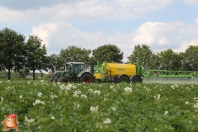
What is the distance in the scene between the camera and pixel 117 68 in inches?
1271

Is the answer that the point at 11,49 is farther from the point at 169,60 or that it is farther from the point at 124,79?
the point at 169,60

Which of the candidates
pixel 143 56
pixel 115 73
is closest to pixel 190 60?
pixel 143 56

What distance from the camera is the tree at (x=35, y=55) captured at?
58675 millimetres

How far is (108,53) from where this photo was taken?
8875cm

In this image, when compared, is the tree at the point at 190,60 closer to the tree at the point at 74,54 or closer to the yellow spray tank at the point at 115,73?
the tree at the point at 74,54

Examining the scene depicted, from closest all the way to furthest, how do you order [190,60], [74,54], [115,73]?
[115,73], [74,54], [190,60]

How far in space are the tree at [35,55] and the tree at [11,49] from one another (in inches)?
61.0

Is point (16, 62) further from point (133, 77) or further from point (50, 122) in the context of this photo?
point (50, 122)

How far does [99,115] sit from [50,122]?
1417 millimetres

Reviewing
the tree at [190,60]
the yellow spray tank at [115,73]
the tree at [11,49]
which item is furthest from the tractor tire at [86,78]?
the tree at [190,60]

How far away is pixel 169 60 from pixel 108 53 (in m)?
23.4

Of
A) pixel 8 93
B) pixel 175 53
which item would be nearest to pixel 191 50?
pixel 175 53

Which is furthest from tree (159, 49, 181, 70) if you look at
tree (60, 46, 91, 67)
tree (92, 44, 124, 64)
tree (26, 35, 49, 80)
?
tree (26, 35, 49, 80)

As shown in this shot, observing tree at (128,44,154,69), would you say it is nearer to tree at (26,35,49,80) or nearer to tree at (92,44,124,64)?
tree at (92,44,124,64)
